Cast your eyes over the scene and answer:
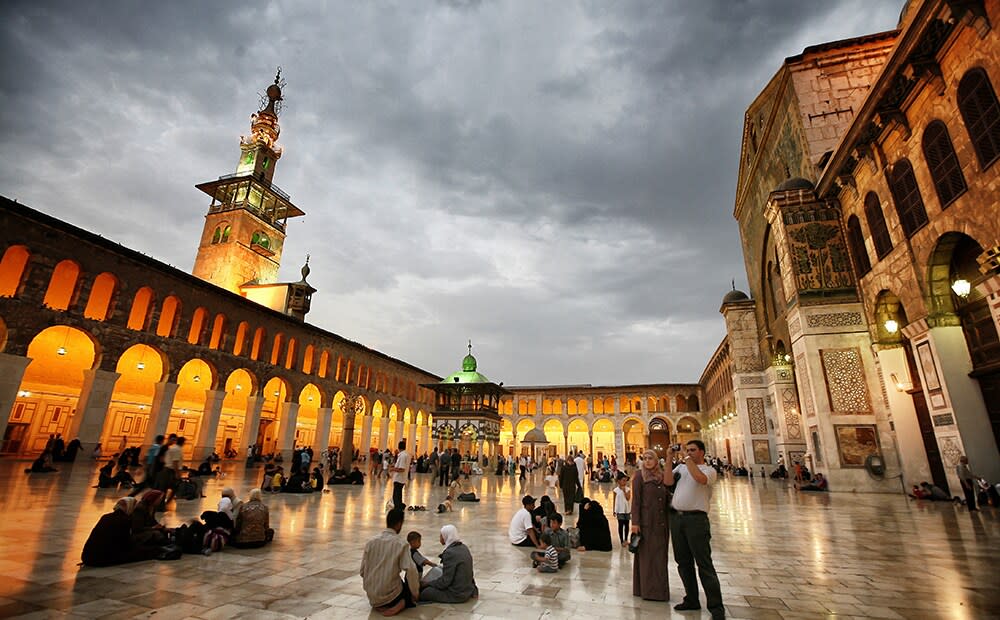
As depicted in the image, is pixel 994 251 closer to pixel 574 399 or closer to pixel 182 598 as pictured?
pixel 182 598

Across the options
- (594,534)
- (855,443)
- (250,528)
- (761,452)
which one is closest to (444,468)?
(594,534)

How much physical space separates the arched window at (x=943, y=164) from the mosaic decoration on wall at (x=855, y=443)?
6.28m

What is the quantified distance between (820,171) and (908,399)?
715 cm

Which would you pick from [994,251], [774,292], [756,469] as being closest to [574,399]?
[756,469]

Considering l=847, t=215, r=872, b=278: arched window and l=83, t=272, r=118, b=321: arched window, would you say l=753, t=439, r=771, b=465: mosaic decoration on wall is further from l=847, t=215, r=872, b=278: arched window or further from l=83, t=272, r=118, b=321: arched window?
l=83, t=272, r=118, b=321: arched window

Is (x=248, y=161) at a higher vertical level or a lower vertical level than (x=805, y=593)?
higher

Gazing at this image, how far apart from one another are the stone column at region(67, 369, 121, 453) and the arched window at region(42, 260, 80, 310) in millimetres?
2360

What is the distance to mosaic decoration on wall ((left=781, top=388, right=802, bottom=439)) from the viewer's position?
18.0 meters

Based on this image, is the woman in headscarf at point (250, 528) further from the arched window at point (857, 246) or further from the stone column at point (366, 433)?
the stone column at point (366, 433)

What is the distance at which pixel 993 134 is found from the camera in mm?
7711

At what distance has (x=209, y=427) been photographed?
18.8 meters

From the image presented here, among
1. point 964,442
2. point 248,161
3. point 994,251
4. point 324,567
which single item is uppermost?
point 248,161

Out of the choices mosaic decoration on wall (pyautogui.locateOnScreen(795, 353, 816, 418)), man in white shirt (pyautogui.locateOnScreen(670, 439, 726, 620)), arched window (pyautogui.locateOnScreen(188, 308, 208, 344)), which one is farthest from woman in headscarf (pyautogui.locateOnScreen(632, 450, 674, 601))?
arched window (pyautogui.locateOnScreen(188, 308, 208, 344))

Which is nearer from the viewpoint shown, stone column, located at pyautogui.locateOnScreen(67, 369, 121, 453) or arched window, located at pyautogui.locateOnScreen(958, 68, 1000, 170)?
arched window, located at pyautogui.locateOnScreen(958, 68, 1000, 170)
